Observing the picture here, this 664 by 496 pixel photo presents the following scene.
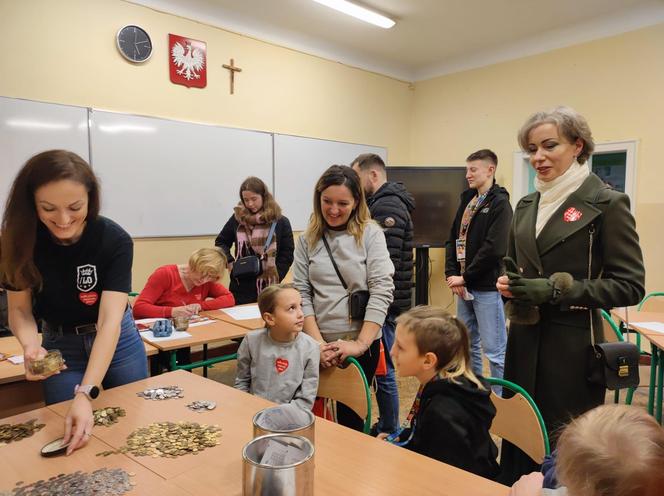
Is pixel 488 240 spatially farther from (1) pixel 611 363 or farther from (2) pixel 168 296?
(2) pixel 168 296

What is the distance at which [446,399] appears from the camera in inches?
51.1

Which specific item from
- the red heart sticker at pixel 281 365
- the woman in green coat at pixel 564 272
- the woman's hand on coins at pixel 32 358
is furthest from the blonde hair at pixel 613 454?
the woman's hand on coins at pixel 32 358

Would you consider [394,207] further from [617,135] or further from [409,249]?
[617,135]

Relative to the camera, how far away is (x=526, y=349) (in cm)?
160

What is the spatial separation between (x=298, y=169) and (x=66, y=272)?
11.7ft

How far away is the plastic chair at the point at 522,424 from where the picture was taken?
52.0 inches

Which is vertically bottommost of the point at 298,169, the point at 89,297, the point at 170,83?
the point at 89,297

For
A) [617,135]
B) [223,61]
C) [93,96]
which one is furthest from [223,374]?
[617,135]

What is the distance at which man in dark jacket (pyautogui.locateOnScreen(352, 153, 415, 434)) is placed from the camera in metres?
2.32

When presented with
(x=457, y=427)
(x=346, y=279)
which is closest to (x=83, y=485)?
(x=457, y=427)

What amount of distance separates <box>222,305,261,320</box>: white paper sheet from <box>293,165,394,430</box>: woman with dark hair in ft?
3.44

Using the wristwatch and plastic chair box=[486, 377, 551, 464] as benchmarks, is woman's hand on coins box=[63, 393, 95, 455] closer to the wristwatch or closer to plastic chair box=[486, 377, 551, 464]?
the wristwatch

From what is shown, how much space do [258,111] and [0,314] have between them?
2.82 metres

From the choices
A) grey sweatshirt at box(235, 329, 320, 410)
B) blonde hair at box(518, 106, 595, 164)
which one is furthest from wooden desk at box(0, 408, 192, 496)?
blonde hair at box(518, 106, 595, 164)
